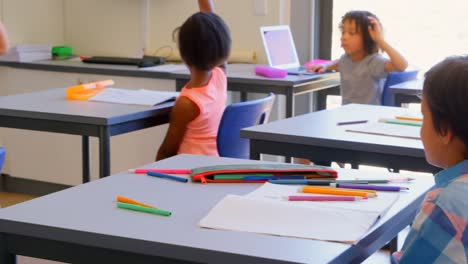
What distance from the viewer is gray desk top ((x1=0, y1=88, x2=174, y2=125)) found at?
3.20 metres

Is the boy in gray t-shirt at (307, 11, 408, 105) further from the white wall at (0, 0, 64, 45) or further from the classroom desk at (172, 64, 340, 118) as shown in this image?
the white wall at (0, 0, 64, 45)

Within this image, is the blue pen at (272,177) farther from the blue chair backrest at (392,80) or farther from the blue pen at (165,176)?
the blue chair backrest at (392,80)

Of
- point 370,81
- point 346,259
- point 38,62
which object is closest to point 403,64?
point 370,81

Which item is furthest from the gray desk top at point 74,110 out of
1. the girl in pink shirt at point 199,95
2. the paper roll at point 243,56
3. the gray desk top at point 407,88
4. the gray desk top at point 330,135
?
the paper roll at point 243,56

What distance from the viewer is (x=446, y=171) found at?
164 cm

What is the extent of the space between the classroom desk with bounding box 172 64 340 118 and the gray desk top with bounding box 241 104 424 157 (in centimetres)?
121

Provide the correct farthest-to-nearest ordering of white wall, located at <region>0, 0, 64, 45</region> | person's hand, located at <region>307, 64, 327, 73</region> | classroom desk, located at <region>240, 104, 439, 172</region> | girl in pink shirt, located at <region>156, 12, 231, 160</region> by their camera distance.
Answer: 1. white wall, located at <region>0, 0, 64, 45</region>
2. person's hand, located at <region>307, 64, 327, 73</region>
3. girl in pink shirt, located at <region>156, 12, 231, 160</region>
4. classroom desk, located at <region>240, 104, 439, 172</region>

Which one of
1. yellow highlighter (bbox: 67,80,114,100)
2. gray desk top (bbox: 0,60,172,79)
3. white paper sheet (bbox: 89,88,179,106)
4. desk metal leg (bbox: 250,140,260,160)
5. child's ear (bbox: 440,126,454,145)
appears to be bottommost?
desk metal leg (bbox: 250,140,260,160)

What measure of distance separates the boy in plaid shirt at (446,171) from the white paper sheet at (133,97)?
6.46 feet

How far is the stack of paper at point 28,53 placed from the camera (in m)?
5.19

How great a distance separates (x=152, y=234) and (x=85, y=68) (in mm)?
3521

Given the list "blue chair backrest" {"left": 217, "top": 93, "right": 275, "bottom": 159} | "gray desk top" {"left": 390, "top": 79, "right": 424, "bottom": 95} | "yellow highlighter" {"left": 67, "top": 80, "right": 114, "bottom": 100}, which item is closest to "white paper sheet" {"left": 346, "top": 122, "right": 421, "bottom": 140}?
"blue chair backrest" {"left": 217, "top": 93, "right": 275, "bottom": 159}

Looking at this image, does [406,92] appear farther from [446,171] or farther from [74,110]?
[446,171]

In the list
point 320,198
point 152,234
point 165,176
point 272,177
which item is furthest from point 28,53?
point 152,234
